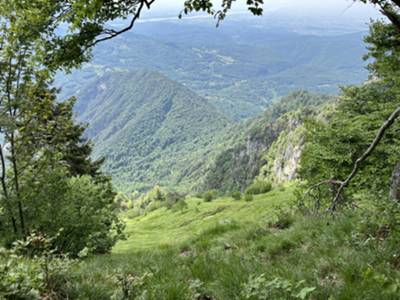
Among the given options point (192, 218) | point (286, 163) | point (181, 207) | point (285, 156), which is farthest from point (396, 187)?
point (285, 156)

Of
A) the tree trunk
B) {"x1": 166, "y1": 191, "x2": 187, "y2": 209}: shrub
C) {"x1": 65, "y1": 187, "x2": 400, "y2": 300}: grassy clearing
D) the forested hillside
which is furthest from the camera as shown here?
{"x1": 166, "y1": 191, "x2": 187, "y2": 209}: shrub

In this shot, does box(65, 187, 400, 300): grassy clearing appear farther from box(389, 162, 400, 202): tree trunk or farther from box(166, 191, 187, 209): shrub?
box(166, 191, 187, 209): shrub

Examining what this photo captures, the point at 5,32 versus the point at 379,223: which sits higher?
the point at 5,32

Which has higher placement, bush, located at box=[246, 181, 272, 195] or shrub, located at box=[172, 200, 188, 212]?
A: bush, located at box=[246, 181, 272, 195]

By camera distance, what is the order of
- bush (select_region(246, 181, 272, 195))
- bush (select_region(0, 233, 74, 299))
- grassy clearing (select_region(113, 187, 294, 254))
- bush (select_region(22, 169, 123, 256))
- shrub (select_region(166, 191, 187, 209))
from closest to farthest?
bush (select_region(0, 233, 74, 299)), bush (select_region(22, 169, 123, 256)), grassy clearing (select_region(113, 187, 294, 254)), bush (select_region(246, 181, 272, 195)), shrub (select_region(166, 191, 187, 209))

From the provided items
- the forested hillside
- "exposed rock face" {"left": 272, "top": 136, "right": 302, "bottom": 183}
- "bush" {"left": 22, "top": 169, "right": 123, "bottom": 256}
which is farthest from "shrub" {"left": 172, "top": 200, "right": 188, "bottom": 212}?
"exposed rock face" {"left": 272, "top": 136, "right": 302, "bottom": 183}

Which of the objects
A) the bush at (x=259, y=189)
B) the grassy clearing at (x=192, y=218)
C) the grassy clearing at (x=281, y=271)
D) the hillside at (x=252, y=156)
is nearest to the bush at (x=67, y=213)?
the grassy clearing at (x=281, y=271)

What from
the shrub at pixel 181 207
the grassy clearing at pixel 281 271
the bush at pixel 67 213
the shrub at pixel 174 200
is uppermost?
the grassy clearing at pixel 281 271

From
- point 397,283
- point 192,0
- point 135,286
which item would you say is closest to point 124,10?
point 192,0

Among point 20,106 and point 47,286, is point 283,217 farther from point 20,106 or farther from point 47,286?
point 20,106

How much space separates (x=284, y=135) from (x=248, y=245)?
142 meters

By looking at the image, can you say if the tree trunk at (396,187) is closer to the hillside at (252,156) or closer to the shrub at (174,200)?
the shrub at (174,200)

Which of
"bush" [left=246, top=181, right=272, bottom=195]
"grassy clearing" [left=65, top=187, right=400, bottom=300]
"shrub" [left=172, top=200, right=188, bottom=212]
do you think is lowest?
"shrub" [left=172, top=200, right=188, bottom=212]

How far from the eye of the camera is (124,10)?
18.6ft
